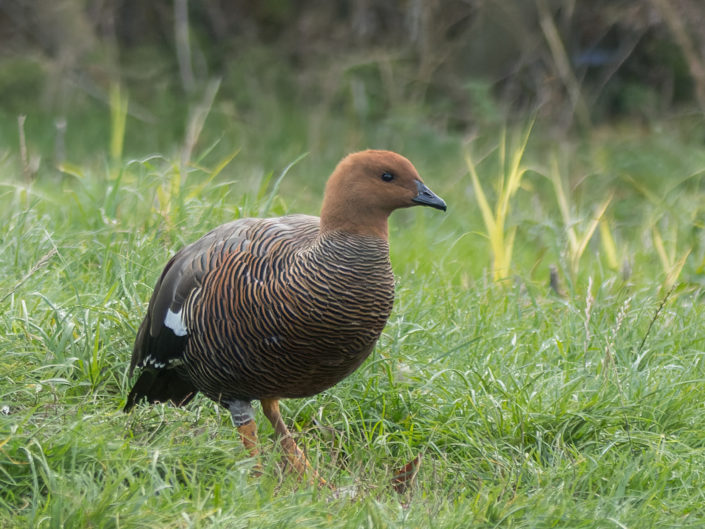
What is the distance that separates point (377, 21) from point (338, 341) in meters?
8.59

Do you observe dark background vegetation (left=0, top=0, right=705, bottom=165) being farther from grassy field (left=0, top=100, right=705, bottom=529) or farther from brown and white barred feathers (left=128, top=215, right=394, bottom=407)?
brown and white barred feathers (left=128, top=215, right=394, bottom=407)

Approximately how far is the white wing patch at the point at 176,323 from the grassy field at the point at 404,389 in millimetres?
300

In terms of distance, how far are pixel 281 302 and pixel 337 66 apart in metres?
7.21

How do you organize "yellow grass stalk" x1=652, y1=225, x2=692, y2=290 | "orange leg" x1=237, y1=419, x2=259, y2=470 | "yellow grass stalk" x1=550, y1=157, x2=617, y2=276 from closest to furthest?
"orange leg" x1=237, y1=419, x2=259, y2=470
"yellow grass stalk" x1=652, y1=225, x2=692, y2=290
"yellow grass stalk" x1=550, y1=157, x2=617, y2=276

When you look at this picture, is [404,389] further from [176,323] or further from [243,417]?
[176,323]

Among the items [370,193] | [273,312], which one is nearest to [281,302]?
[273,312]

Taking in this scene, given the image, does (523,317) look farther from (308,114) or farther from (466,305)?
(308,114)

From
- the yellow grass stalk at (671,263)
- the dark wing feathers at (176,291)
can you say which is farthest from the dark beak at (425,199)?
the yellow grass stalk at (671,263)

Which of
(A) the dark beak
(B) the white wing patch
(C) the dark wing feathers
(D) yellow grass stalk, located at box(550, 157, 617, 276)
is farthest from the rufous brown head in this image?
(D) yellow grass stalk, located at box(550, 157, 617, 276)

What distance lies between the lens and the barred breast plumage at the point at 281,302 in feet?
11.5

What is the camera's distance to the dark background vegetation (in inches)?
368

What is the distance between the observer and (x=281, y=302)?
3.50m

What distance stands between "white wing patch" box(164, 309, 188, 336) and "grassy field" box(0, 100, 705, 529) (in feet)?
0.99

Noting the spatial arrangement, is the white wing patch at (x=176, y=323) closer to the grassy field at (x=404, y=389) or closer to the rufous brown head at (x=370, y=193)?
the grassy field at (x=404, y=389)
